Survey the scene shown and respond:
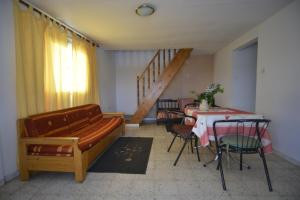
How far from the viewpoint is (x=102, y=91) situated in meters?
4.89

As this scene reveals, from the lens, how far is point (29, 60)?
2270 millimetres

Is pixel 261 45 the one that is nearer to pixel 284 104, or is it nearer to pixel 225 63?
pixel 284 104

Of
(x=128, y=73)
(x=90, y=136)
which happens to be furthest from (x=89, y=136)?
(x=128, y=73)

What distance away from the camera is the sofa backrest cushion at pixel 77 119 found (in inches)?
112

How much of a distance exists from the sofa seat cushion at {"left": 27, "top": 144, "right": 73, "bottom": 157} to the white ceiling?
6.29ft

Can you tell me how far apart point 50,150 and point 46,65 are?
1298 millimetres

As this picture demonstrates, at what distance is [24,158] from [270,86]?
12.5 feet

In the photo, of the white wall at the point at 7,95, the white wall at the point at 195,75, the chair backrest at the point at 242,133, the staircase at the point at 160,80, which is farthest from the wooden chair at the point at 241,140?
the white wall at the point at 195,75

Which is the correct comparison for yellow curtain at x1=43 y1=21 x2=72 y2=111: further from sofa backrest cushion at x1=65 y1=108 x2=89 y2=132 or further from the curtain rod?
sofa backrest cushion at x1=65 y1=108 x2=89 y2=132

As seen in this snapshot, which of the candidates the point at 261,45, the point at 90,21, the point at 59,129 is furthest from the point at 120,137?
the point at 261,45

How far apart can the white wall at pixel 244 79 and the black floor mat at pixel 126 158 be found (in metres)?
2.59

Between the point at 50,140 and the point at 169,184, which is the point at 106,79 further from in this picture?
the point at 169,184

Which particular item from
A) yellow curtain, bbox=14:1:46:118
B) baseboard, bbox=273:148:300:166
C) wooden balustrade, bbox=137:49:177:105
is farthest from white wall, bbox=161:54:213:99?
yellow curtain, bbox=14:1:46:118

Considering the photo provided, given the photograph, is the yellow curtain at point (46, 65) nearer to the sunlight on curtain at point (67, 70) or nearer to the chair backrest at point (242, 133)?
the sunlight on curtain at point (67, 70)
